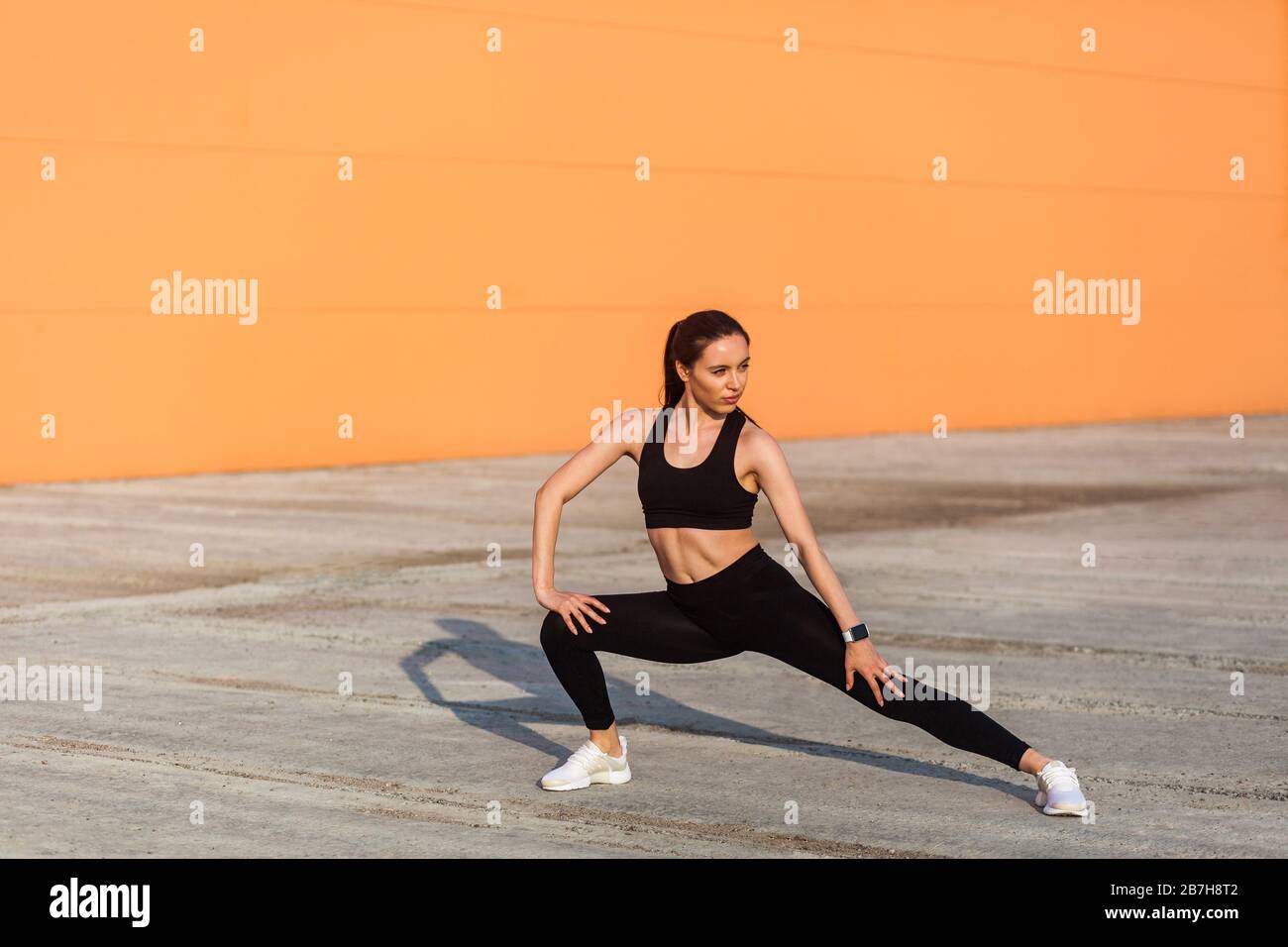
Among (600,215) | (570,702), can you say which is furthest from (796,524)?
(600,215)

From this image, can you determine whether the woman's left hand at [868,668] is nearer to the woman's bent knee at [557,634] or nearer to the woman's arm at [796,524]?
the woman's arm at [796,524]

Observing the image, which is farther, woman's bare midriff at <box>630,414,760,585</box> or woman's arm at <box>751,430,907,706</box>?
woman's bare midriff at <box>630,414,760,585</box>

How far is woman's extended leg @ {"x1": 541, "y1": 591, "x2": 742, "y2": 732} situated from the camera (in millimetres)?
6102

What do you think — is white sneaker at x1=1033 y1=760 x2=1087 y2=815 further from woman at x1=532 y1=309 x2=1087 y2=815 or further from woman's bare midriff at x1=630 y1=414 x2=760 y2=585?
woman's bare midriff at x1=630 y1=414 x2=760 y2=585

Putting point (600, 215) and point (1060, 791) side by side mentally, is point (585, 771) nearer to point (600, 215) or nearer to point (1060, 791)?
point (1060, 791)

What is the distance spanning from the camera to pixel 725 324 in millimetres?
5867

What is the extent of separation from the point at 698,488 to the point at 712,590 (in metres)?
0.34

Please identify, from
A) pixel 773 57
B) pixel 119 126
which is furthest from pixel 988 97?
pixel 119 126

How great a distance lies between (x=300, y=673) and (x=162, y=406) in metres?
10.2

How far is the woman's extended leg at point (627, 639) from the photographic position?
6102mm

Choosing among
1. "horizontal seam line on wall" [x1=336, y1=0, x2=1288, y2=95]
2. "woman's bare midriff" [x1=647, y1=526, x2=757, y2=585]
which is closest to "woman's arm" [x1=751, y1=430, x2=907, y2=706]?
"woman's bare midriff" [x1=647, y1=526, x2=757, y2=585]

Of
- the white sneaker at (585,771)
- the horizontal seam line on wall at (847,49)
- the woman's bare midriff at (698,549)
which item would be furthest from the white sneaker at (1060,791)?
the horizontal seam line on wall at (847,49)

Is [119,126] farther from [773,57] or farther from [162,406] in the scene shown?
[773,57]

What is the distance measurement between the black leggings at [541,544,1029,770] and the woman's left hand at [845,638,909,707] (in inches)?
1.2
